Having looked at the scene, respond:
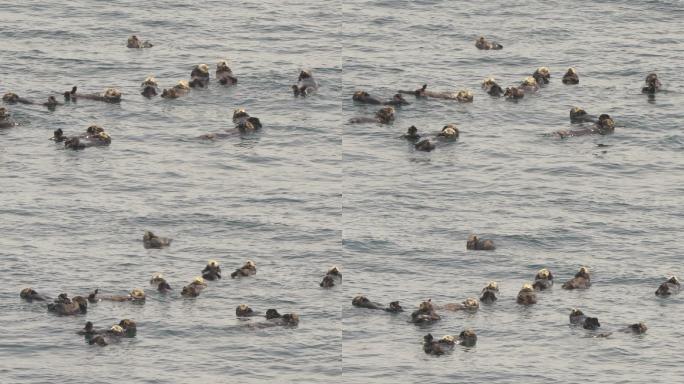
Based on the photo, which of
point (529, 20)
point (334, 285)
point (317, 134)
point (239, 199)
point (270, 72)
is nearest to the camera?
point (334, 285)

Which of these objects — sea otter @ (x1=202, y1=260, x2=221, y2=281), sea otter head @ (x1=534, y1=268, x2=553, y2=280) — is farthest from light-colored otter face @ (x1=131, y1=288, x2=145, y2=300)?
sea otter head @ (x1=534, y1=268, x2=553, y2=280)

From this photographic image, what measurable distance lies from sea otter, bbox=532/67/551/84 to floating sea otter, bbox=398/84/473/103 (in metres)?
5.29

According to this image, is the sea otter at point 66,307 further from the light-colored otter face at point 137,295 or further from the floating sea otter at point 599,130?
the floating sea otter at point 599,130

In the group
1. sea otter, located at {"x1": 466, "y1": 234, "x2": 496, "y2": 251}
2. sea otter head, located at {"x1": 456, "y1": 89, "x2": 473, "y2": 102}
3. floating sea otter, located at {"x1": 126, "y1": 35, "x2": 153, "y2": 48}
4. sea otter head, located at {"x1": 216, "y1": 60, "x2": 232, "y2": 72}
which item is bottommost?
sea otter, located at {"x1": 466, "y1": 234, "x2": 496, "y2": 251}

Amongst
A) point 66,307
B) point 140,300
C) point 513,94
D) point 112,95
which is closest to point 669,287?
point 140,300

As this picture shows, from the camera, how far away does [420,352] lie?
9575cm

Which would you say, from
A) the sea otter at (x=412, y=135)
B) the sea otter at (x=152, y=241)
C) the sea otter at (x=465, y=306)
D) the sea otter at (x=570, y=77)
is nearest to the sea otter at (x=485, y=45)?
the sea otter at (x=570, y=77)

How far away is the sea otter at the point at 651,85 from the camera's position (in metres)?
131

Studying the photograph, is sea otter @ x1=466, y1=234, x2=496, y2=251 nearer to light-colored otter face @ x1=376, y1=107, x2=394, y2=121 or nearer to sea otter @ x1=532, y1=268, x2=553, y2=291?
sea otter @ x1=532, y1=268, x2=553, y2=291

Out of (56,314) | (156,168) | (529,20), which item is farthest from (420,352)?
(529,20)

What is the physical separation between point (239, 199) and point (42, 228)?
10618 millimetres

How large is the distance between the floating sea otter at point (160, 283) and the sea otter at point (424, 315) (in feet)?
36.8

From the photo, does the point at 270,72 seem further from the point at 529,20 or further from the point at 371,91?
the point at 529,20

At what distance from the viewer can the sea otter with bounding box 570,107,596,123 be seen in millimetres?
126188
